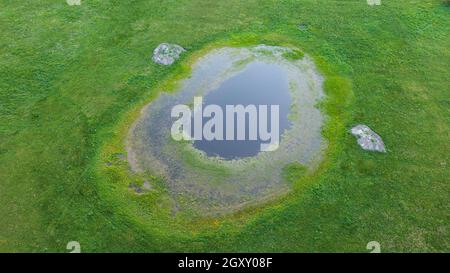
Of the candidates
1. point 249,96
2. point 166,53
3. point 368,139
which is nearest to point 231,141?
point 249,96

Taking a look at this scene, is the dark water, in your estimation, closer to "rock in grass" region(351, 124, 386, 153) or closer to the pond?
the pond

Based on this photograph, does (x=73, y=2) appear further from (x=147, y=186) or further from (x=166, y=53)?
(x=147, y=186)

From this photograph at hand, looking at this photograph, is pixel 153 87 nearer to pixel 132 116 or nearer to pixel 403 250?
pixel 132 116

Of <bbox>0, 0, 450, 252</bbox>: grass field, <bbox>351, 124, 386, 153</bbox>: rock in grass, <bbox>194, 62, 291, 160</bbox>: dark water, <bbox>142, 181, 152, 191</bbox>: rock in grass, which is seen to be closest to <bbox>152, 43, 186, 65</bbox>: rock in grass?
<bbox>0, 0, 450, 252</bbox>: grass field

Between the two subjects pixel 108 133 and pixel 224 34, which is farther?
pixel 224 34

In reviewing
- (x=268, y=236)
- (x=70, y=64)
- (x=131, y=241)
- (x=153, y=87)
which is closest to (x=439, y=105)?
(x=268, y=236)

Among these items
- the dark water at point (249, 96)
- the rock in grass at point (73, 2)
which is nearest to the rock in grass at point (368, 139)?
the dark water at point (249, 96)
